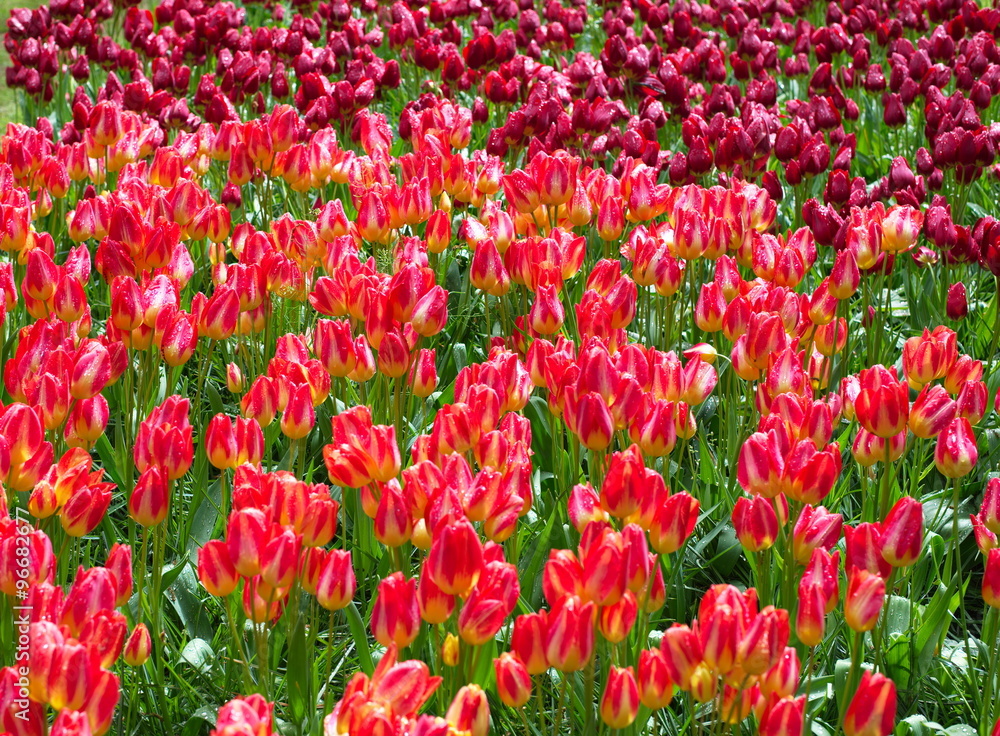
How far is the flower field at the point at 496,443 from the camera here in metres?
1.53

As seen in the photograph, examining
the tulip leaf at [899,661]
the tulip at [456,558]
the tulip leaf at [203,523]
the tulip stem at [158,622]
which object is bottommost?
the tulip leaf at [203,523]

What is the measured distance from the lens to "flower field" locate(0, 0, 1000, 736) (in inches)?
60.1

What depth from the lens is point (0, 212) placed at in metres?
3.21

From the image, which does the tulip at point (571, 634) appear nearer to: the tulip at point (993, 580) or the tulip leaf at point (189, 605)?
the tulip at point (993, 580)

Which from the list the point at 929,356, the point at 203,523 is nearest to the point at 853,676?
the point at 929,356

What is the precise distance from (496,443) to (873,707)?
2.42 feet

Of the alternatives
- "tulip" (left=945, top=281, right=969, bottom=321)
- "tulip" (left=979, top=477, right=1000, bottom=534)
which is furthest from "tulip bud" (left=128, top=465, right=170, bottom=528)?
"tulip" (left=945, top=281, right=969, bottom=321)

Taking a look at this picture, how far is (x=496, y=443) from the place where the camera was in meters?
1.90

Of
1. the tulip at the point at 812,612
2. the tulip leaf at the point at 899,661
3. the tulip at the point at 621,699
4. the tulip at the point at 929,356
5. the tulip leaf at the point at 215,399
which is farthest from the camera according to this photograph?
the tulip leaf at the point at 215,399

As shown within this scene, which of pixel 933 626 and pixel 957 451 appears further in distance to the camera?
pixel 933 626

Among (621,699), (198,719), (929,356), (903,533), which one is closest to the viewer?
(621,699)

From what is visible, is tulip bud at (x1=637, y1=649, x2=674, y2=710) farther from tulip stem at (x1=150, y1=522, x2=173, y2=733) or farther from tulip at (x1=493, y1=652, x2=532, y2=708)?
tulip stem at (x1=150, y1=522, x2=173, y2=733)

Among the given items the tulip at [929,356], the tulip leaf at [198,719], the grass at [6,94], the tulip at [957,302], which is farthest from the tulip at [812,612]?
the grass at [6,94]

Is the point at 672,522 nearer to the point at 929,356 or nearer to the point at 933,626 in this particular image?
the point at 933,626
